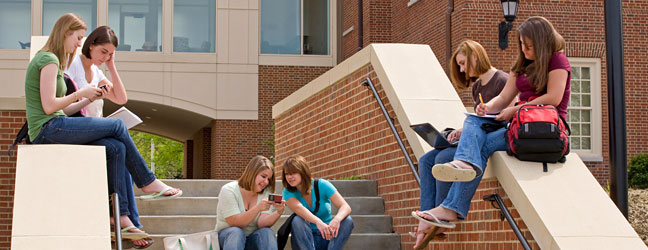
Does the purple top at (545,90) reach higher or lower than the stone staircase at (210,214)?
higher

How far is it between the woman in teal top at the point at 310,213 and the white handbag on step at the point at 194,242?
618 mm

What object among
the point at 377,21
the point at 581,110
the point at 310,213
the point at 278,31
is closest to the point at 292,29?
the point at 278,31

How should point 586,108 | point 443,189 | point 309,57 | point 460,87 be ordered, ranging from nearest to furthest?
point 443,189
point 460,87
point 586,108
point 309,57

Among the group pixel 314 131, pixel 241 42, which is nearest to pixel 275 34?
pixel 241 42

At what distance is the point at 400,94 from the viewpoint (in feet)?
26.4

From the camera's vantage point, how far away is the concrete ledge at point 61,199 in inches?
214

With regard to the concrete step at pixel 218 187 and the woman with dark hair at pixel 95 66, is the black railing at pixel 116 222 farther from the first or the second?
the concrete step at pixel 218 187

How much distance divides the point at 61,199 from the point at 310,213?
1.95 m

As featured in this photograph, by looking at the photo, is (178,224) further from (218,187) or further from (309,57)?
(309,57)

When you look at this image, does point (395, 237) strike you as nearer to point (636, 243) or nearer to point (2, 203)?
point (636, 243)

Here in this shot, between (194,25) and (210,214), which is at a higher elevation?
(194,25)

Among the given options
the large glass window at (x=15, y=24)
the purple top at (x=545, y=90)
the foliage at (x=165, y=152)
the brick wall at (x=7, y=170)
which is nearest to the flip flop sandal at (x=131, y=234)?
the purple top at (x=545, y=90)

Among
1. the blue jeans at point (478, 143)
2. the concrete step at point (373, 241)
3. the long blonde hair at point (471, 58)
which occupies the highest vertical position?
the long blonde hair at point (471, 58)

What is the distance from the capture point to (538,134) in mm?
5598
